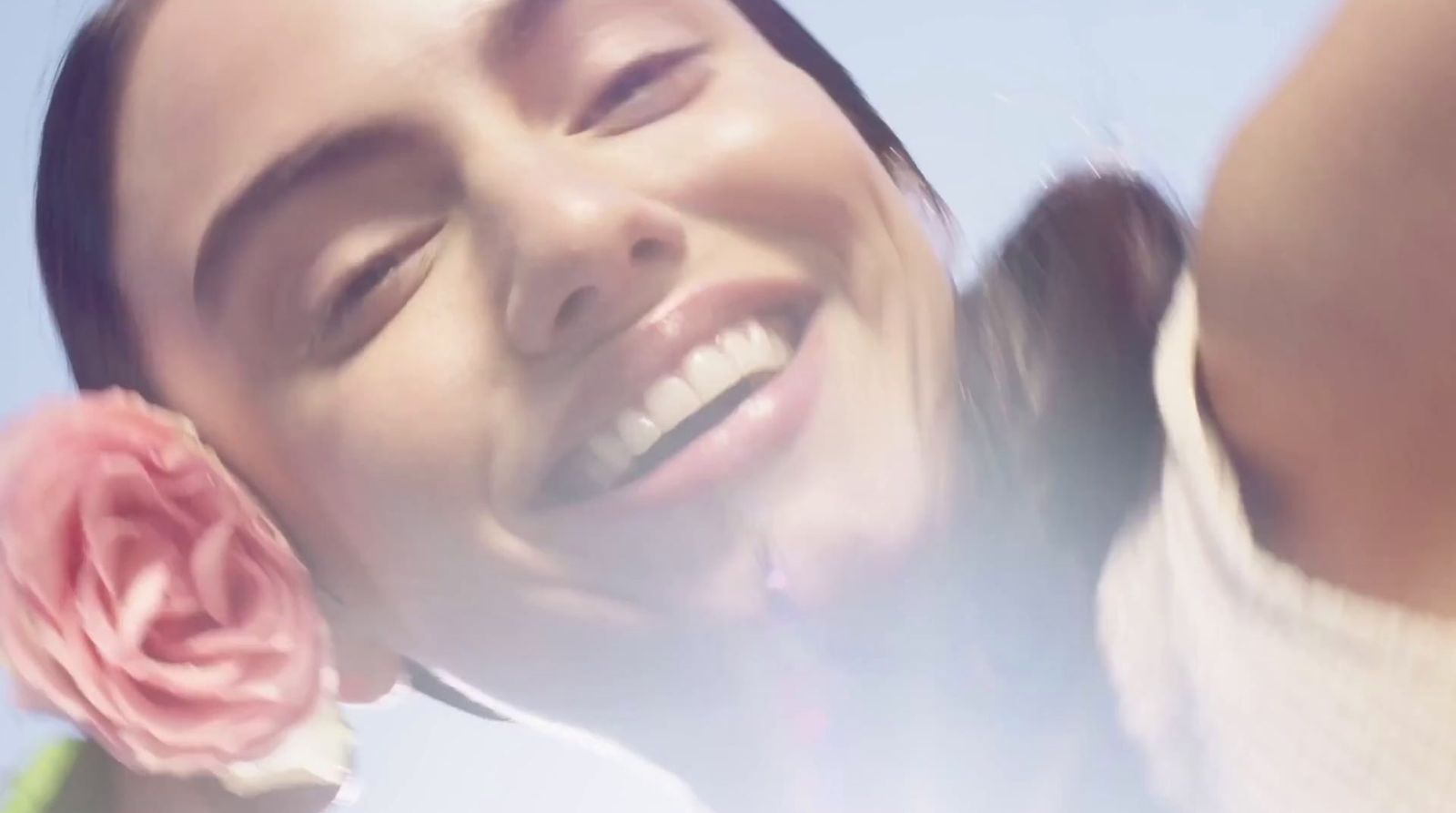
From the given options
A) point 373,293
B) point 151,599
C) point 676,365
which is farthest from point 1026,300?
point 151,599

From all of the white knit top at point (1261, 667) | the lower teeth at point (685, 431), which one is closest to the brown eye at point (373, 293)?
the lower teeth at point (685, 431)

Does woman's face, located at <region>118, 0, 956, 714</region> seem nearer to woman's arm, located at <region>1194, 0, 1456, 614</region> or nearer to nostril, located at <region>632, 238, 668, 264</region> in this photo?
nostril, located at <region>632, 238, 668, 264</region>

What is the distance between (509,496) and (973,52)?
0.25m

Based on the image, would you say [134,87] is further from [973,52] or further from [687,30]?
[973,52]

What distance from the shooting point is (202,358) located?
1.43 ft

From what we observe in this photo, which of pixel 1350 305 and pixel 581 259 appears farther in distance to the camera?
pixel 581 259

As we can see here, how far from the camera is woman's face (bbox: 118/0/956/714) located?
39cm

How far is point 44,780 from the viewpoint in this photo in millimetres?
443

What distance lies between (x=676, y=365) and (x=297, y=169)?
0.16 meters

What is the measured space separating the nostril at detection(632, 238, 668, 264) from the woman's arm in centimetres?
18

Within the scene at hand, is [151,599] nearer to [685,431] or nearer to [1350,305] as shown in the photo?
[685,431]

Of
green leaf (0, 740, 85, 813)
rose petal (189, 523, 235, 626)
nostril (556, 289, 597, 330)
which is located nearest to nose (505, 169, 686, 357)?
nostril (556, 289, 597, 330)

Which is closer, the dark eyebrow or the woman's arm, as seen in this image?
the woman's arm

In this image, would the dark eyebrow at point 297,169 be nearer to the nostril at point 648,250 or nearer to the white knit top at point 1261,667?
the nostril at point 648,250
